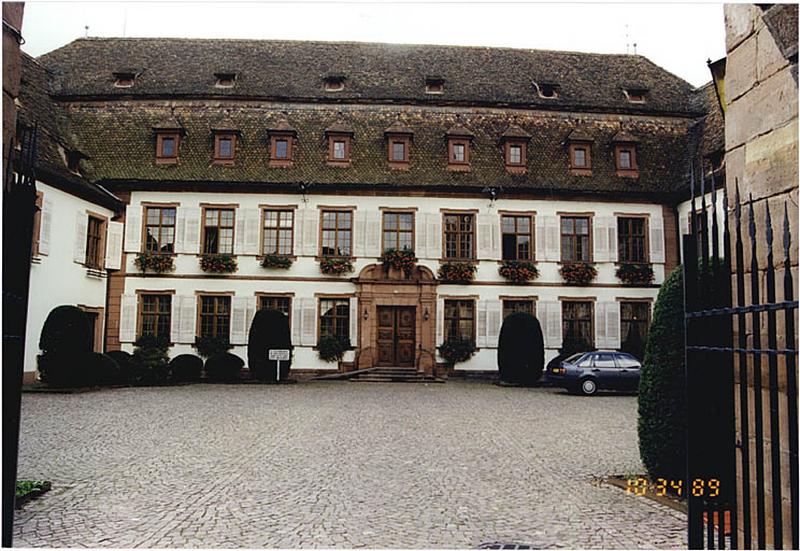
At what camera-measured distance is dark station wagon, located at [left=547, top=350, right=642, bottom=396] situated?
19.8 metres

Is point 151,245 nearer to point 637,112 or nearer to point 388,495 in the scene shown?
point 637,112

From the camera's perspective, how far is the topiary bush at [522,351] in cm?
2330

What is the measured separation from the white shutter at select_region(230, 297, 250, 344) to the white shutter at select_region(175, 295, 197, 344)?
1298mm

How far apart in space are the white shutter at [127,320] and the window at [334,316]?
639cm

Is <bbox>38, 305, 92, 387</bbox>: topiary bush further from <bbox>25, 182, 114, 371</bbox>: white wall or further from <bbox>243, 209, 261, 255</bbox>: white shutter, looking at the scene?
<bbox>243, 209, 261, 255</bbox>: white shutter

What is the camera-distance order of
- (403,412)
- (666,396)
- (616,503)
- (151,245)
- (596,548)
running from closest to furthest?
(596,548) < (616,503) < (666,396) < (403,412) < (151,245)

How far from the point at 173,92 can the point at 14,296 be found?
81.6 feet

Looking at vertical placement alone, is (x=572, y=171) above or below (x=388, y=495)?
above

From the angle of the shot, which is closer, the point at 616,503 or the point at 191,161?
the point at 616,503

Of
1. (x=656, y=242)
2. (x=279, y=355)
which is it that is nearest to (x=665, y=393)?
(x=279, y=355)

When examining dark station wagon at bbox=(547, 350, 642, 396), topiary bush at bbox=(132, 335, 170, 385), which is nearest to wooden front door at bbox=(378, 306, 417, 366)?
dark station wagon at bbox=(547, 350, 642, 396)

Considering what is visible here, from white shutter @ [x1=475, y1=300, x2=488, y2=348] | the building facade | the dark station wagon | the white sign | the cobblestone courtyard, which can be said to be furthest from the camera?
white shutter @ [x1=475, y1=300, x2=488, y2=348]


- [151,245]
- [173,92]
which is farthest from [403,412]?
[173,92]

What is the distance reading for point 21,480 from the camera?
7.25 m
